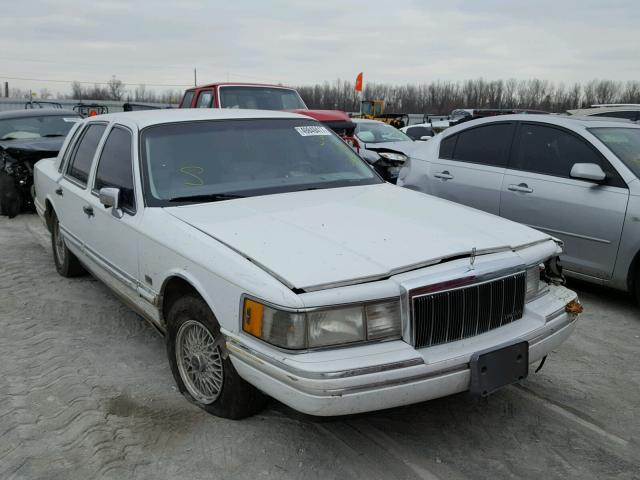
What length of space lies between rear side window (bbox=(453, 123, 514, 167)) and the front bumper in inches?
136

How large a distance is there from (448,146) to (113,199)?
3.90 metres

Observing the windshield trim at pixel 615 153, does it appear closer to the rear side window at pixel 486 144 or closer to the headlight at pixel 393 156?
the rear side window at pixel 486 144

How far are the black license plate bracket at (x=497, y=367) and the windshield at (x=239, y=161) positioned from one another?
172cm

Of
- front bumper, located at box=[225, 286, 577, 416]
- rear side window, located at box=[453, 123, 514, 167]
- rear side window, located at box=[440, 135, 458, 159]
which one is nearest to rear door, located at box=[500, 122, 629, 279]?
rear side window, located at box=[453, 123, 514, 167]

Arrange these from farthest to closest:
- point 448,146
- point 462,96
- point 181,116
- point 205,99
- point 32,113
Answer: point 462,96 → point 205,99 → point 32,113 → point 448,146 → point 181,116

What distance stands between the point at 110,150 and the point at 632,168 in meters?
4.17

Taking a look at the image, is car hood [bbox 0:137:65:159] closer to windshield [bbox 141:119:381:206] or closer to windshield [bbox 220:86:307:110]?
windshield [bbox 220:86:307:110]

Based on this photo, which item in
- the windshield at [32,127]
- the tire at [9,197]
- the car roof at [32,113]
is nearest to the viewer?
the tire at [9,197]

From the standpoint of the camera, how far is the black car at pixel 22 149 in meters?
8.74

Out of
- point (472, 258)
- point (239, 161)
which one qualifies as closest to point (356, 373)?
point (472, 258)

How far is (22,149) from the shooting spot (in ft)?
28.7

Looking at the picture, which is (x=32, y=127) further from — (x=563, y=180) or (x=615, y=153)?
(x=615, y=153)

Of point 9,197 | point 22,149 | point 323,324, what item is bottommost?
point 9,197

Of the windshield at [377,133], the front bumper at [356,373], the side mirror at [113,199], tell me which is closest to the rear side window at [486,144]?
the front bumper at [356,373]
